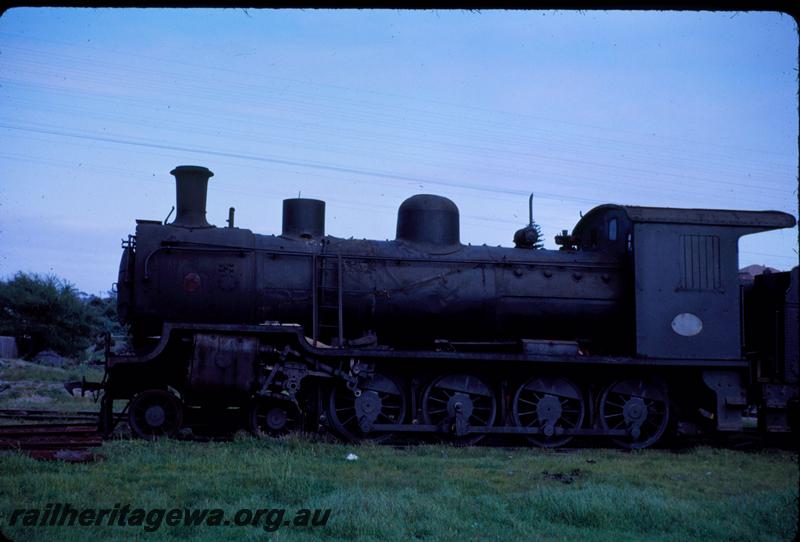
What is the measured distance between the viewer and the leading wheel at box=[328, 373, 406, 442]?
10812mm

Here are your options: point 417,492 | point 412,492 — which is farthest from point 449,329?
point 412,492

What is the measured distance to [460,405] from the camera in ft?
36.5

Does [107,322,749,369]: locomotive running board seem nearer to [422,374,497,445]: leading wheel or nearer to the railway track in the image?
[422,374,497,445]: leading wheel

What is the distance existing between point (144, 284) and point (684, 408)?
9.02 m

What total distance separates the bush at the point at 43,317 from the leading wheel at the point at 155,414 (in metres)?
27.8

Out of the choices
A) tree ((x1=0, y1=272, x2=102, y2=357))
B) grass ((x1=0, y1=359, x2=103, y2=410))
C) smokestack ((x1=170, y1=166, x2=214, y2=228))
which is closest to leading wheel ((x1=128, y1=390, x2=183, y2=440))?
smokestack ((x1=170, y1=166, x2=214, y2=228))

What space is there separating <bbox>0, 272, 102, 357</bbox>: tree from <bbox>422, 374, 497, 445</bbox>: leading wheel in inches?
1144

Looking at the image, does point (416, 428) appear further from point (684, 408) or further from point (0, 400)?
point (0, 400)

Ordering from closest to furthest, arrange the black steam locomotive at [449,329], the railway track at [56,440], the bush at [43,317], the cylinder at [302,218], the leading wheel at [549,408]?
the railway track at [56,440] → the black steam locomotive at [449,329] → the leading wheel at [549,408] → the cylinder at [302,218] → the bush at [43,317]

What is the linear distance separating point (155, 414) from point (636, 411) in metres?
7.47

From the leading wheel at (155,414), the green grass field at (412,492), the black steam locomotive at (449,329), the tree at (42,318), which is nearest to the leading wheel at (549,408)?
the black steam locomotive at (449,329)

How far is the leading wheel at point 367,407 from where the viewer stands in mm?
10812

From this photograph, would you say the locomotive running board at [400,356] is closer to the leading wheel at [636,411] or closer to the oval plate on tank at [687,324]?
the oval plate on tank at [687,324]

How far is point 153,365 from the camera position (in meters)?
10.7
